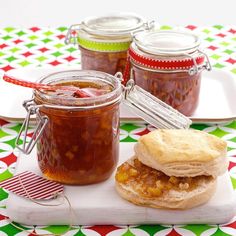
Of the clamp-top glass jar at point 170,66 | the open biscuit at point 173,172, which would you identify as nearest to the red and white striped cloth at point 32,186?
the open biscuit at point 173,172

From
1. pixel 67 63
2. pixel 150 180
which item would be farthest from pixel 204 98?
pixel 150 180

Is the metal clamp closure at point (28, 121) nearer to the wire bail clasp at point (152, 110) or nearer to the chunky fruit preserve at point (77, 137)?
the chunky fruit preserve at point (77, 137)

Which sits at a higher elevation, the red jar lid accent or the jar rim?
the jar rim

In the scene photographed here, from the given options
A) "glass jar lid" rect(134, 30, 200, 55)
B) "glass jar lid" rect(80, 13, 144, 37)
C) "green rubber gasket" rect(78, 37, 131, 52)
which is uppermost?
"glass jar lid" rect(134, 30, 200, 55)

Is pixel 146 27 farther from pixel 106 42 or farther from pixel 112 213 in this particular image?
pixel 112 213

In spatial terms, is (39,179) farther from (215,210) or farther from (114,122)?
(215,210)

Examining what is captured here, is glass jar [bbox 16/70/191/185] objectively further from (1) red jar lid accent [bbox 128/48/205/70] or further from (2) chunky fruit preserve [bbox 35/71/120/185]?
(1) red jar lid accent [bbox 128/48/205/70]

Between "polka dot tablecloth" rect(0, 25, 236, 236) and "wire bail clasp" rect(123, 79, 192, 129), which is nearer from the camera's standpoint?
"polka dot tablecloth" rect(0, 25, 236, 236)

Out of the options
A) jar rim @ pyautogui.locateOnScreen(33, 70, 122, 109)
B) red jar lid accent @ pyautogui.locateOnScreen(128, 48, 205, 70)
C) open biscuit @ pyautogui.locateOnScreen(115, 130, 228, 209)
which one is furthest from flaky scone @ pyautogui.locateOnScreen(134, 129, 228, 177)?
red jar lid accent @ pyautogui.locateOnScreen(128, 48, 205, 70)
